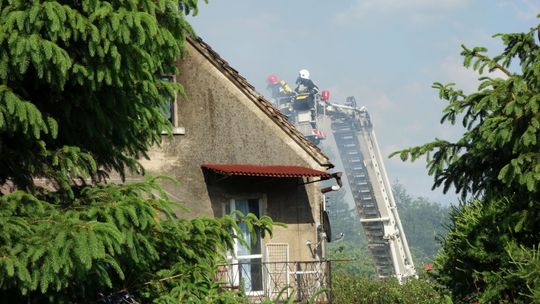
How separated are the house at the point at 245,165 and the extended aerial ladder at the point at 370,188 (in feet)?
105

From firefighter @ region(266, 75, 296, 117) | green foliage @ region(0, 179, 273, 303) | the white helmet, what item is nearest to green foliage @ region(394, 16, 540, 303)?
green foliage @ region(0, 179, 273, 303)

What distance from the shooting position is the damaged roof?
19.7m

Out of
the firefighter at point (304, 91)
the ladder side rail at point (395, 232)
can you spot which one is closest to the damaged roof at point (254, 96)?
the ladder side rail at point (395, 232)

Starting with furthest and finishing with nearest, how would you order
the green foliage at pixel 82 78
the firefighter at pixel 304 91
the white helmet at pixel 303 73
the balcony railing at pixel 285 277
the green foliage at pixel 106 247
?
the white helmet at pixel 303 73 < the firefighter at pixel 304 91 < the balcony railing at pixel 285 277 < the green foliage at pixel 82 78 < the green foliage at pixel 106 247

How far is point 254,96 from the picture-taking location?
20.1 meters

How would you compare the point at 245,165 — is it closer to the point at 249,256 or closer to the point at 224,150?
the point at 224,150

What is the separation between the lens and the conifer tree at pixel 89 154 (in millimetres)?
8070

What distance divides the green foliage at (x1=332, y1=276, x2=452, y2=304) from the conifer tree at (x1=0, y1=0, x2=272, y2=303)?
25.2 meters

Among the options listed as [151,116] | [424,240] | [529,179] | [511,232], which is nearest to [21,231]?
[151,116]

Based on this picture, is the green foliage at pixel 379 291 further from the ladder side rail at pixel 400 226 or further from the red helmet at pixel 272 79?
the red helmet at pixel 272 79

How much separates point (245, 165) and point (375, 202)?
49.8 m

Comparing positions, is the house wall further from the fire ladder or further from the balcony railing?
the fire ladder

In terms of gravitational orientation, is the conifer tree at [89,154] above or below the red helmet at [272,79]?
below

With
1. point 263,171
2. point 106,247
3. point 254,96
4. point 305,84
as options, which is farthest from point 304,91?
point 106,247
